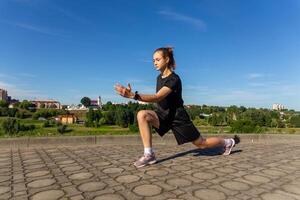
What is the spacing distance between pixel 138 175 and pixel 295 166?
2.52m

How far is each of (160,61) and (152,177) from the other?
1741 mm

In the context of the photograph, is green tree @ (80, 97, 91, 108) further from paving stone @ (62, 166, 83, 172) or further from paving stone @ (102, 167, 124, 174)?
paving stone @ (102, 167, 124, 174)

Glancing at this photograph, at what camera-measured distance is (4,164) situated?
14.5 feet

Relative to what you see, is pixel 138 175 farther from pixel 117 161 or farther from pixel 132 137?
pixel 132 137

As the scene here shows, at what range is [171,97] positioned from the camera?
4.09 meters

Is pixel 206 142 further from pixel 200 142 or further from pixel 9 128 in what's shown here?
pixel 9 128

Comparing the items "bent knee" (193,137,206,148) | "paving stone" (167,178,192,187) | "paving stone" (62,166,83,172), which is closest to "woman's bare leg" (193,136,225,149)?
"bent knee" (193,137,206,148)

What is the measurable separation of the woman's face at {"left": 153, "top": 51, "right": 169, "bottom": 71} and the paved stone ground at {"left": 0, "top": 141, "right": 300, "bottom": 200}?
149 cm

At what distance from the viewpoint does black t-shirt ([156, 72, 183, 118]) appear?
3.99m

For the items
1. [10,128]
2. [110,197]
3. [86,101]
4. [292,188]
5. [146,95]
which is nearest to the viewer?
[110,197]

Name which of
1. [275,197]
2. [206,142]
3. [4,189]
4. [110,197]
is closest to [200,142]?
[206,142]

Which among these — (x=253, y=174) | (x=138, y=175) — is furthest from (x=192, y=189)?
(x=253, y=174)

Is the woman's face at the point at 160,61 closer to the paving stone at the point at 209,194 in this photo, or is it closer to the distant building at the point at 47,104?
the paving stone at the point at 209,194

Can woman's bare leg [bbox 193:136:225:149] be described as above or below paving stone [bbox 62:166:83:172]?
above
